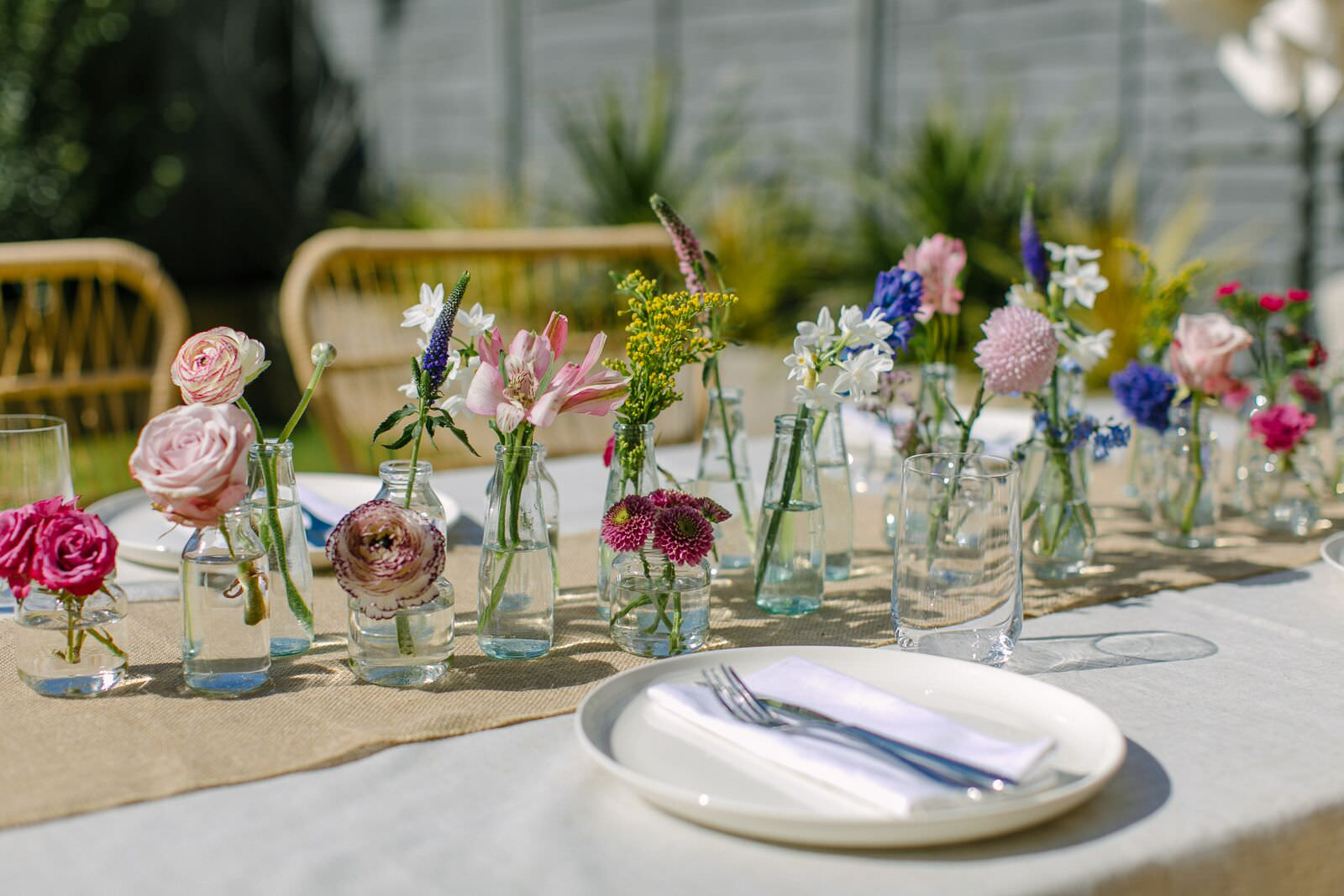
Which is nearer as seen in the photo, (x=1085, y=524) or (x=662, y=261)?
(x=1085, y=524)

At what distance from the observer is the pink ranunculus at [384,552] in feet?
3.01

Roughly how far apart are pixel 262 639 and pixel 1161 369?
0.99m

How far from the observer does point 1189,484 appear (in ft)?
4.67

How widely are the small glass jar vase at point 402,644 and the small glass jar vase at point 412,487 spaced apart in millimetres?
68

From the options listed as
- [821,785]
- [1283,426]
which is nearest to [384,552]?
[821,785]

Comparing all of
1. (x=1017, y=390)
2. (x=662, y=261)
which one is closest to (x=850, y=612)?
(x=1017, y=390)

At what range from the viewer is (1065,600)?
1.23m

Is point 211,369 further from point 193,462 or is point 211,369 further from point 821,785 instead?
point 821,785

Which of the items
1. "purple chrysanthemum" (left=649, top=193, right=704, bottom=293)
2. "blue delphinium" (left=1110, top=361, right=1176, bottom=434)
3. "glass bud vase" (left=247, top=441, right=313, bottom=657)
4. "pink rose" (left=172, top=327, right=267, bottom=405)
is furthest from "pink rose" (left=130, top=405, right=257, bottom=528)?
"blue delphinium" (left=1110, top=361, right=1176, bottom=434)

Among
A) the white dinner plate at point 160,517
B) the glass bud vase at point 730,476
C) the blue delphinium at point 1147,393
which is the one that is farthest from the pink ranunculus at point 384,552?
the blue delphinium at point 1147,393

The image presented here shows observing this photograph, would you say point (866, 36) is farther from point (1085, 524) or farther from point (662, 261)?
point (1085, 524)

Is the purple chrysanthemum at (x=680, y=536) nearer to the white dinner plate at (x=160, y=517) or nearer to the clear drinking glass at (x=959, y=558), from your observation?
the clear drinking glass at (x=959, y=558)

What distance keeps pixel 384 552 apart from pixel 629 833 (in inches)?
11.1

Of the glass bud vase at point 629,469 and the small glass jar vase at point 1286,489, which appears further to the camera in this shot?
the small glass jar vase at point 1286,489
